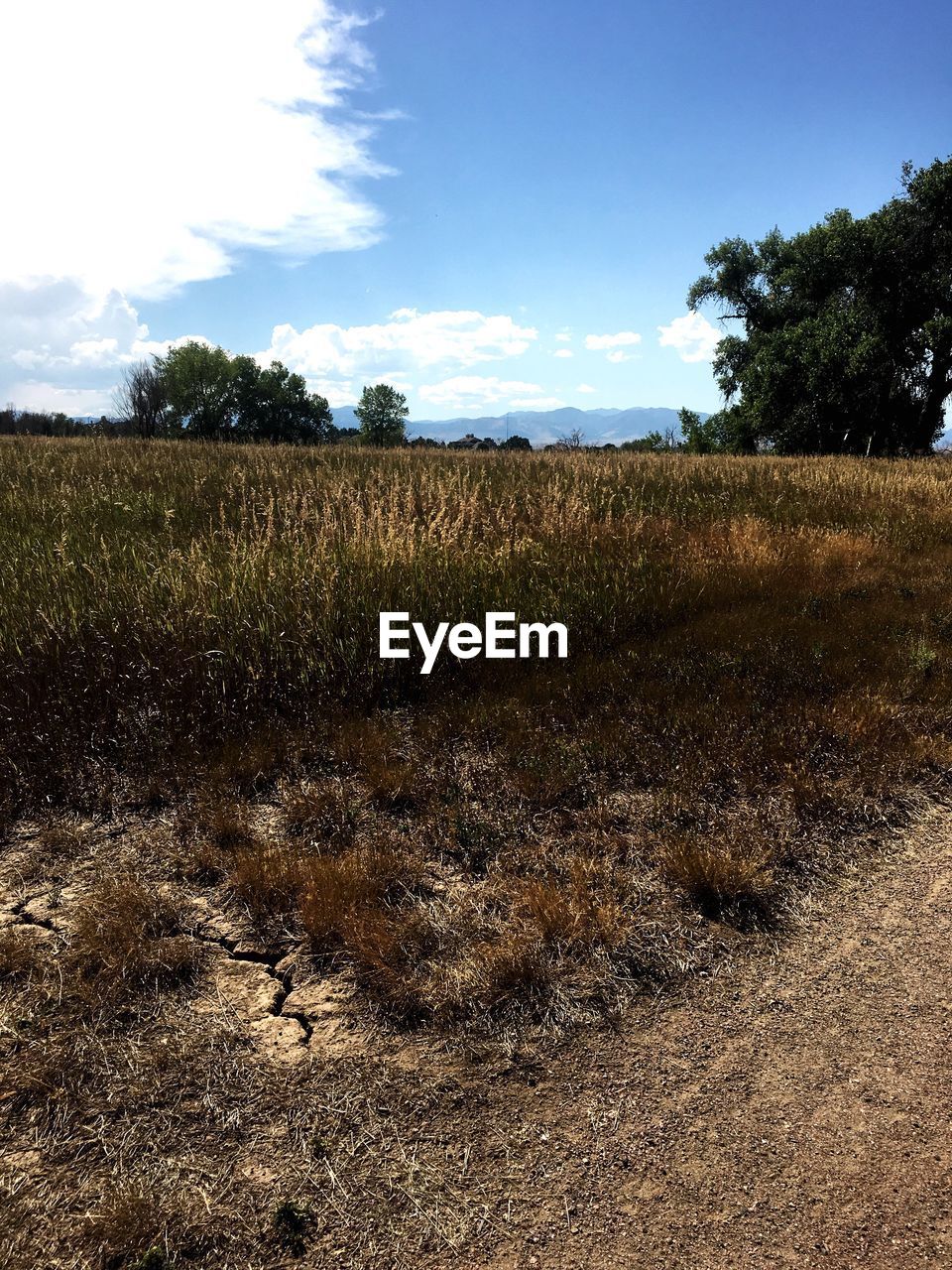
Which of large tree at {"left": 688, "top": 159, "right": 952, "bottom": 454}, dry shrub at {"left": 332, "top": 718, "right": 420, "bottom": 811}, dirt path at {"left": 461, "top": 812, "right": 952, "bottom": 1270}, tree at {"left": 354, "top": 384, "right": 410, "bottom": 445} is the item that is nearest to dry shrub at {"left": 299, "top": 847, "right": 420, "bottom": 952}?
dry shrub at {"left": 332, "top": 718, "right": 420, "bottom": 811}

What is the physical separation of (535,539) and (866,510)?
24.2 feet

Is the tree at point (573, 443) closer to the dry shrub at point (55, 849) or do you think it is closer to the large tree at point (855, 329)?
the large tree at point (855, 329)

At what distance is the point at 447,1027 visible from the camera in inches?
114

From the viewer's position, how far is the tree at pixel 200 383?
197 ft

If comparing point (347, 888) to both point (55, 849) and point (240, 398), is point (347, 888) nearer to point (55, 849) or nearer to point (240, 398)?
point (55, 849)

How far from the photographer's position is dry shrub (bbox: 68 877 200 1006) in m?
3.04

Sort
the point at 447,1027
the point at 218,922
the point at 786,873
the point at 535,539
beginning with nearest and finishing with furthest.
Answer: the point at 447,1027 < the point at 218,922 < the point at 786,873 < the point at 535,539

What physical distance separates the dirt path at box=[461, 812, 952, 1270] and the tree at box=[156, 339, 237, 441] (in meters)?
61.1

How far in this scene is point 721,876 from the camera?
368 centimetres

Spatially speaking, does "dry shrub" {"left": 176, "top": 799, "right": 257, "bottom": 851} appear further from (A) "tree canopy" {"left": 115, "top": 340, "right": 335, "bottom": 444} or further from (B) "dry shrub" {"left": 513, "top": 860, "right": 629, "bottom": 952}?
(A) "tree canopy" {"left": 115, "top": 340, "right": 335, "bottom": 444}

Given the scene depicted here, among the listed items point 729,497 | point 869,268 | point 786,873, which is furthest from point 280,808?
point 869,268

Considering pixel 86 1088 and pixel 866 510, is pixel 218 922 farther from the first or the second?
pixel 866 510

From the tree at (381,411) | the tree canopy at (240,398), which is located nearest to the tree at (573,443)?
the tree canopy at (240,398)

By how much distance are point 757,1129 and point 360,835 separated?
2414mm
